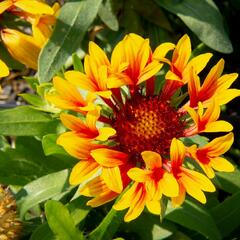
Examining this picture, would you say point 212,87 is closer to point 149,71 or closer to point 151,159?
point 149,71

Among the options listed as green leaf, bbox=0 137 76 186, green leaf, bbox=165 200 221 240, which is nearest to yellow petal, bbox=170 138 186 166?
green leaf, bbox=165 200 221 240

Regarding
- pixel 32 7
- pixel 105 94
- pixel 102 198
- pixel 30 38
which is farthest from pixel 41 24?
pixel 102 198

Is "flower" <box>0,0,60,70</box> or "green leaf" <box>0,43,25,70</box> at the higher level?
"flower" <box>0,0,60,70</box>

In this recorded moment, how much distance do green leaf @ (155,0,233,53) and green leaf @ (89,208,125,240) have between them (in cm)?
59

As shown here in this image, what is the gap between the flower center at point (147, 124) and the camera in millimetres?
1542

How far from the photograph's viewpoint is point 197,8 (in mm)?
1980

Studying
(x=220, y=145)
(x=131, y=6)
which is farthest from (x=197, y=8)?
Answer: (x=220, y=145)

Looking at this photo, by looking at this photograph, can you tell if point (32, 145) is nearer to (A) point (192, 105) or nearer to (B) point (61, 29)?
(B) point (61, 29)

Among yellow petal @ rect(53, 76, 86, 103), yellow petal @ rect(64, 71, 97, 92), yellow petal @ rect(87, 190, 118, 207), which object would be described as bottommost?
yellow petal @ rect(87, 190, 118, 207)

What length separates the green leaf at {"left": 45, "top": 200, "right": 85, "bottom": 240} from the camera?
1.44 m

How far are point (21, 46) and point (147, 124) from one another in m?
0.45

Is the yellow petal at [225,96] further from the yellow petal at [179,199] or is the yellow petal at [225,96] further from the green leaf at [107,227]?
the green leaf at [107,227]

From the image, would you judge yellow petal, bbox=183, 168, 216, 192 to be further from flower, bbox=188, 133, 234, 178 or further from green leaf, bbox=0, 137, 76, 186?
green leaf, bbox=0, 137, 76, 186

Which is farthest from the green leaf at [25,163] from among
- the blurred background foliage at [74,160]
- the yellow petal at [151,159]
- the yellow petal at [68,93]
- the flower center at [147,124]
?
the yellow petal at [151,159]
